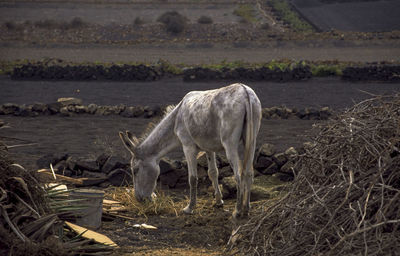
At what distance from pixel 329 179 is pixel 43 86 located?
22243 millimetres

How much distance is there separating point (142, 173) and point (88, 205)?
1.81m

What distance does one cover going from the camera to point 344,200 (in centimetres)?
634

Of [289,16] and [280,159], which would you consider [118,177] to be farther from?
[289,16]

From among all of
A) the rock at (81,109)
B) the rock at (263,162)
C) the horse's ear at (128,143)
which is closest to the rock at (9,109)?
the rock at (81,109)

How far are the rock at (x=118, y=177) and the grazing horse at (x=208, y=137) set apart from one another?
130 cm

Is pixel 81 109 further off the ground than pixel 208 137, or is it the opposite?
pixel 208 137

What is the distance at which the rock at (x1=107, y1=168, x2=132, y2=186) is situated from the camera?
12146 mm

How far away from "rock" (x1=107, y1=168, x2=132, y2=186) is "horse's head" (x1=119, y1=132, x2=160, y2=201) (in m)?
1.32

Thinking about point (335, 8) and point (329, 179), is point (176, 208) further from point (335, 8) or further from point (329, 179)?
point (335, 8)

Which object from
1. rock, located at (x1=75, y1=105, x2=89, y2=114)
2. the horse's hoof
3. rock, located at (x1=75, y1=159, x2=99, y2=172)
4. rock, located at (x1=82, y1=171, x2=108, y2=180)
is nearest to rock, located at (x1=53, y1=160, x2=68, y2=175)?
rock, located at (x1=75, y1=159, x2=99, y2=172)

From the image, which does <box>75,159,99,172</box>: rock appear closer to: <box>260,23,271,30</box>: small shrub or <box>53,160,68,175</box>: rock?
<box>53,160,68,175</box>: rock

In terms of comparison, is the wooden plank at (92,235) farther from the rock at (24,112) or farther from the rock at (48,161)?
the rock at (24,112)

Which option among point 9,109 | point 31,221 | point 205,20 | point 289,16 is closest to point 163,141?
point 31,221

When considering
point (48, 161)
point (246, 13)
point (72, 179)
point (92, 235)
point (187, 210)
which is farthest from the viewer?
point (246, 13)
